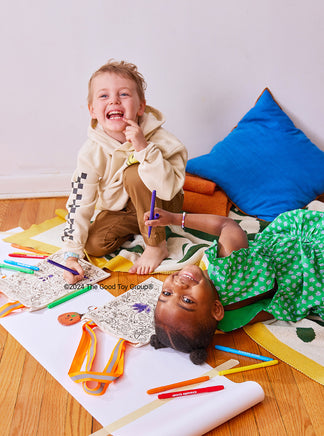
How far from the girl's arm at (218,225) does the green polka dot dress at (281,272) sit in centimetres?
3

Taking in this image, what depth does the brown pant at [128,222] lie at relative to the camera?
5.19 ft

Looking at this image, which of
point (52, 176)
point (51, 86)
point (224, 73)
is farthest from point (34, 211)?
point (224, 73)

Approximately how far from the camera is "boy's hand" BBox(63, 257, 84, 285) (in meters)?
1.50

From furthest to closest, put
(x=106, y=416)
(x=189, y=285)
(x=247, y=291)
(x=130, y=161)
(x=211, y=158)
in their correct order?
(x=211, y=158) → (x=130, y=161) → (x=247, y=291) → (x=189, y=285) → (x=106, y=416)

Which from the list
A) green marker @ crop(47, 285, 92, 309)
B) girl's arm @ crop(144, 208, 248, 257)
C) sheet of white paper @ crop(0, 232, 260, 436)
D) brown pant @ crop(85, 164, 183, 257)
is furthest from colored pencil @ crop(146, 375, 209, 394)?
brown pant @ crop(85, 164, 183, 257)

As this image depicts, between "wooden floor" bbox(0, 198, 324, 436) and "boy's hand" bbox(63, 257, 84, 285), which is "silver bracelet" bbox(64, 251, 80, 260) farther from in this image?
"wooden floor" bbox(0, 198, 324, 436)

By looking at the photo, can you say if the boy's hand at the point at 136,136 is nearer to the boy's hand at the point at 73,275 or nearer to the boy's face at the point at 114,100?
the boy's face at the point at 114,100

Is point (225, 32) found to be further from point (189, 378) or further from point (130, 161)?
point (189, 378)

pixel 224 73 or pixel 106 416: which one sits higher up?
pixel 224 73

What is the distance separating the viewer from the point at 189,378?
115 cm

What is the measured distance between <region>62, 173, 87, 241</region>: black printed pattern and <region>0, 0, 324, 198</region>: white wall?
542 millimetres

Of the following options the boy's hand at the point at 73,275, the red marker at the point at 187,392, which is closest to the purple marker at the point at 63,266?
the boy's hand at the point at 73,275

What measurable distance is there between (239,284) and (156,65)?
3.82ft

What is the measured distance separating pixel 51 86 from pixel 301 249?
1.29 m
